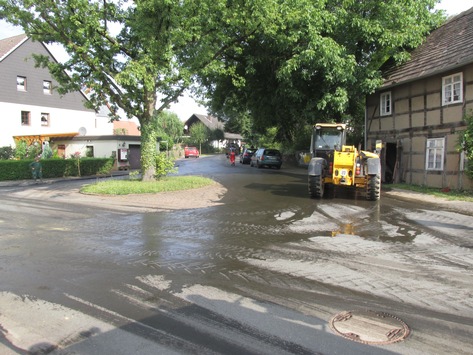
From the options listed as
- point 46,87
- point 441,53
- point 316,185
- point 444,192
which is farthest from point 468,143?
point 46,87

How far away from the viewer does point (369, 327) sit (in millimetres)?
3668

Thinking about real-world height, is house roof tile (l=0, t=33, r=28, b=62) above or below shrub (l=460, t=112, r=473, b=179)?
above

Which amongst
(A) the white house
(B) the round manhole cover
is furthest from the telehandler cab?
(A) the white house

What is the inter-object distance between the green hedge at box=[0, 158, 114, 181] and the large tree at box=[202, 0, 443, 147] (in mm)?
12586

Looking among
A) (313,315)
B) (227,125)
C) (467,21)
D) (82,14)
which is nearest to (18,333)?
(313,315)

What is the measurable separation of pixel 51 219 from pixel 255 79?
17238 mm

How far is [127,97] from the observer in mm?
16062

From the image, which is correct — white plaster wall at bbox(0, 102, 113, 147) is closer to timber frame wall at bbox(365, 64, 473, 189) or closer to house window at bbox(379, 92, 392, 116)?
house window at bbox(379, 92, 392, 116)

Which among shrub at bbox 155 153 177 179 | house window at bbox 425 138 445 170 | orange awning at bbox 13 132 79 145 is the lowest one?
shrub at bbox 155 153 177 179

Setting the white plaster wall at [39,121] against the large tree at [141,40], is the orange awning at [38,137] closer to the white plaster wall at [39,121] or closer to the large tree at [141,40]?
the white plaster wall at [39,121]

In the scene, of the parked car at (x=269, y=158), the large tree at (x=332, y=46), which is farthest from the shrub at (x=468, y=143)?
the parked car at (x=269, y=158)

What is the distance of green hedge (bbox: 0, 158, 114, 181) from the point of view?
76.9ft

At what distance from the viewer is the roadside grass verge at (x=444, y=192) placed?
13203mm

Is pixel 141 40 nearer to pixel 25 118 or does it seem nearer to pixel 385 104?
pixel 385 104
